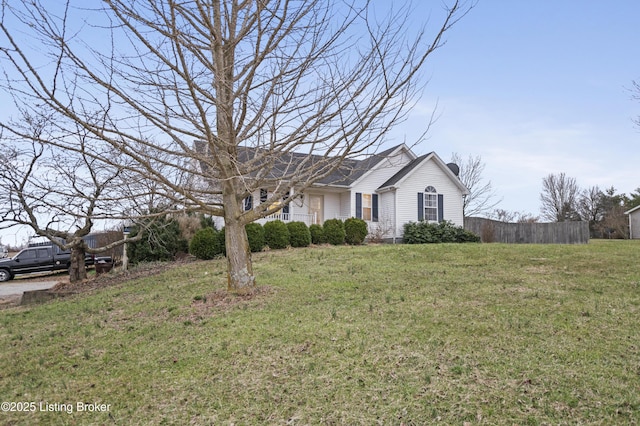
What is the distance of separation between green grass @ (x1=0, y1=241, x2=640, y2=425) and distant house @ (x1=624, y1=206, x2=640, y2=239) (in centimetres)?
2939

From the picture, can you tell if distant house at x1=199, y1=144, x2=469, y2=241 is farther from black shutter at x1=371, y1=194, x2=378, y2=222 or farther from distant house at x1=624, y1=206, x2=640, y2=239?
distant house at x1=624, y1=206, x2=640, y2=239

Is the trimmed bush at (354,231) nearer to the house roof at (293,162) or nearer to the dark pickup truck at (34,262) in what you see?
the house roof at (293,162)

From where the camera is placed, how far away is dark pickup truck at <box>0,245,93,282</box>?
59.1 feet

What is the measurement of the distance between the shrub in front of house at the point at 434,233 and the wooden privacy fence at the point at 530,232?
114 inches

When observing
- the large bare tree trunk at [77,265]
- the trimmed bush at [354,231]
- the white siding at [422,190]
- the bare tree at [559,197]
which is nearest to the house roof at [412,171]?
the white siding at [422,190]

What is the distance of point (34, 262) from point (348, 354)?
19.5m

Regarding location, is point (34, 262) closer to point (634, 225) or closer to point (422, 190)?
point (422, 190)

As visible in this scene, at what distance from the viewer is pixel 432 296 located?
6.46 meters

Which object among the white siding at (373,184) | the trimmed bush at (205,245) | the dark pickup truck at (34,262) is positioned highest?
the white siding at (373,184)

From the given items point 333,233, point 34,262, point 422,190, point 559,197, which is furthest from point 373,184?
point 559,197

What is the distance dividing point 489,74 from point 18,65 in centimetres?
1035

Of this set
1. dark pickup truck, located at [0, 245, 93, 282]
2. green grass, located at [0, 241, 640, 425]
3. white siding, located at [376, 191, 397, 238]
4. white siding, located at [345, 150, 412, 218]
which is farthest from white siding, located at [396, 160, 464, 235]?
dark pickup truck, located at [0, 245, 93, 282]

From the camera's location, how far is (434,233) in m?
18.2

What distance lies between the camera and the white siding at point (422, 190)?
1855 cm
